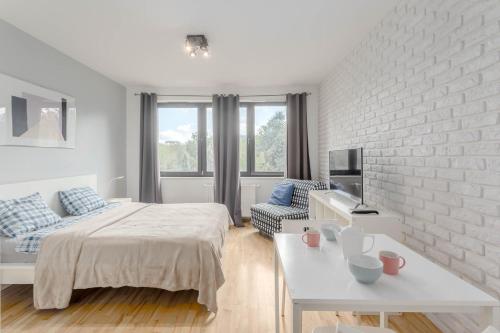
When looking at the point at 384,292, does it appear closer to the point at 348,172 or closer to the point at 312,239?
the point at 312,239

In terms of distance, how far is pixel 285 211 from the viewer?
3.67 meters

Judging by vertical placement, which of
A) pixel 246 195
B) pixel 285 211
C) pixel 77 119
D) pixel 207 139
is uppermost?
pixel 77 119

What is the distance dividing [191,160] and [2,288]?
117 inches

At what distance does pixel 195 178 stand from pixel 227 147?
0.86 meters

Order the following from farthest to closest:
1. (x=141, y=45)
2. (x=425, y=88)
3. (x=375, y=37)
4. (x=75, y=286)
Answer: (x=141, y=45) < (x=375, y=37) < (x=75, y=286) < (x=425, y=88)

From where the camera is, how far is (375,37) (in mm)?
2514

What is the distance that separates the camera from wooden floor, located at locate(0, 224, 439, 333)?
6.06 feet

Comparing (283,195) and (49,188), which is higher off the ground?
(49,188)

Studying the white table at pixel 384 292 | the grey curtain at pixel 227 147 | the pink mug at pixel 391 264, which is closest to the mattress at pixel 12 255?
the white table at pixel 384 292

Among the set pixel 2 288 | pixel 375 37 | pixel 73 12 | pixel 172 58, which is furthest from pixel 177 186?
pixel 375 37

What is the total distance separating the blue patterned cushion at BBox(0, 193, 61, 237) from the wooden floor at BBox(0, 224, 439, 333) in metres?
0.62

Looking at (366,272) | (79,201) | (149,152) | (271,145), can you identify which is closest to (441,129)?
A: (366,272)

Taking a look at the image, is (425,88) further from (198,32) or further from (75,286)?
(75,286)

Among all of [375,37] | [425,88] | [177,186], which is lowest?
[177,186]
